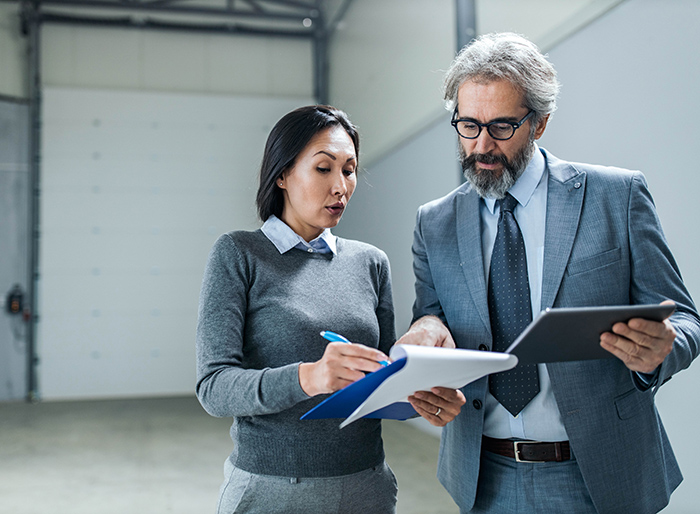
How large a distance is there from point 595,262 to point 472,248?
27 centimetres

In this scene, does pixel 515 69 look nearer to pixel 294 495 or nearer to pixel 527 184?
pixel 527 184

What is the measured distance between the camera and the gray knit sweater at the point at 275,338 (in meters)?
1.26

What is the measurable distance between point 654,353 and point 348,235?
22.6ft

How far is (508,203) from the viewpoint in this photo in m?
1.41

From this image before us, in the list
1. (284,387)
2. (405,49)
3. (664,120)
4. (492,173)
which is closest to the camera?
(284,387)

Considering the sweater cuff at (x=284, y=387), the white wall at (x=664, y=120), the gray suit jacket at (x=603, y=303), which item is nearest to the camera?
the sweater cuff at (x=284, y=387)

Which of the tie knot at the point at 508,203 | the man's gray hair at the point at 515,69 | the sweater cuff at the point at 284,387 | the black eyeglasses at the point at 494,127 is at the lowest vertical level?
the sweater cuff at the point at 284,387

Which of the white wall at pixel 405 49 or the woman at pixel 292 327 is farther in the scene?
the white wall at pixel 405 49

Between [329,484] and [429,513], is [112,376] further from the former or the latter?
[329,484]

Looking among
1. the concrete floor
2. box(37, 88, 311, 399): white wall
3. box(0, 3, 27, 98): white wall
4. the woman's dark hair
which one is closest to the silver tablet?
the woman's dark hair

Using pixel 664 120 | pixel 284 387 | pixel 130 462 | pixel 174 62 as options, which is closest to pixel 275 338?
pixel 284 387

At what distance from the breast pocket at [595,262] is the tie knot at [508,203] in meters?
0.20

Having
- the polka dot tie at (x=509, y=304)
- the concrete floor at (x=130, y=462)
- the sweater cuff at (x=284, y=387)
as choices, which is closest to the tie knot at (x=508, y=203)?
the polka dot tie at (x=509, y=304)

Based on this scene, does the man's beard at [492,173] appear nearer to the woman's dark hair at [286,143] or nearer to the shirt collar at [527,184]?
the shirt collar at [527,184]
